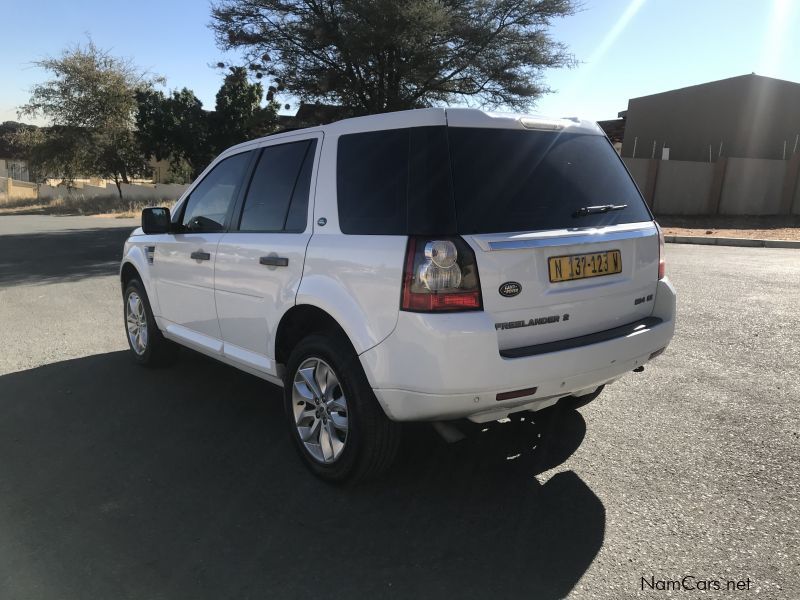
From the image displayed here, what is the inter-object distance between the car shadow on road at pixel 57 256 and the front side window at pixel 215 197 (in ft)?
21.4

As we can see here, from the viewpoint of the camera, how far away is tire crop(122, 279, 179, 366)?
521 centimetres

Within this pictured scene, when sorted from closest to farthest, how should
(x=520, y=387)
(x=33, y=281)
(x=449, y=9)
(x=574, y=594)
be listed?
(x=574, y=594) → (x=520, y=387) → (x=33, y=281) → (x=449, y=9)

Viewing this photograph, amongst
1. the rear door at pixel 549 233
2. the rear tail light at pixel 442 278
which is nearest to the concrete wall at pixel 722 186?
the rear door at pixel 549 233

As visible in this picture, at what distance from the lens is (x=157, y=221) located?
475cm

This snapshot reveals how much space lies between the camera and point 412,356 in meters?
2.74

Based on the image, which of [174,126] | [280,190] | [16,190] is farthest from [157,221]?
[16,190]

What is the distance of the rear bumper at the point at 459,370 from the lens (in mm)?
2686

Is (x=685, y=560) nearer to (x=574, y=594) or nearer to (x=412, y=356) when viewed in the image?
(x=574, y=594)

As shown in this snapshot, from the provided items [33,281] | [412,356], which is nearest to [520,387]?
[412,356]

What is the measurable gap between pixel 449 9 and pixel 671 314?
16.7m

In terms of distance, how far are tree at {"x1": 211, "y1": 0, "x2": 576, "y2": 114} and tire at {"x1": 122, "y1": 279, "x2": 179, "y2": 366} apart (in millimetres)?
13582

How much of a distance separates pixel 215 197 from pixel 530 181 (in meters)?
2.46

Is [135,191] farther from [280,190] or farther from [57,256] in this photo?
[280,190]

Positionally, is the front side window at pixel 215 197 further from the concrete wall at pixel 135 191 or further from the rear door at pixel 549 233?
the concrete wall at pixel 135 191
